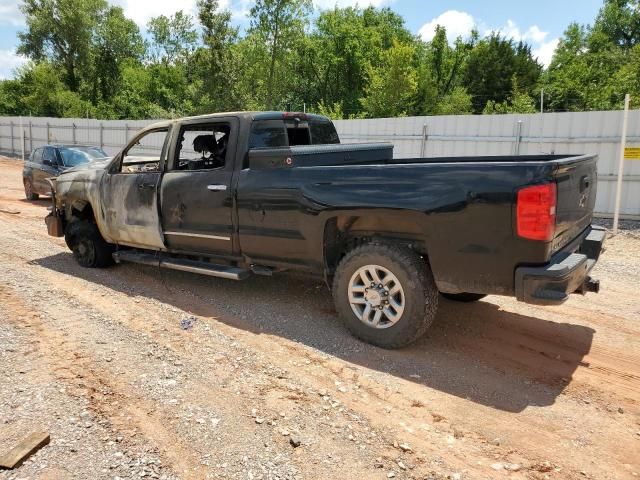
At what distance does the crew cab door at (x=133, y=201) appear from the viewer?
5898 mm

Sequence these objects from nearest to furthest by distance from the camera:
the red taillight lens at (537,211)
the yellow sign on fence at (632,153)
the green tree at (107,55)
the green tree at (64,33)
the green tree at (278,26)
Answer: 1. the red taillight lens at (537,211)
2. the yellow sign on fence at (632,153)
3. the green tree at (278,26)
4. the green tree at (64,33)
5. the green tree at (107,55)

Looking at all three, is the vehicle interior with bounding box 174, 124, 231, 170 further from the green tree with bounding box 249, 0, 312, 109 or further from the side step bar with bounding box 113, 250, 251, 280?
the green tree with bounding box 249, 0, 312, 109

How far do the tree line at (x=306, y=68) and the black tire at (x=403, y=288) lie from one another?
26198mm

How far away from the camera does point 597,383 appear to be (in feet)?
12.5

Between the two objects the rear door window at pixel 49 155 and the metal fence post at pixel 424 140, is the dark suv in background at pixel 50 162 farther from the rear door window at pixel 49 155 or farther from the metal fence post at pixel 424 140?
the metal fence post at pixel 424 140

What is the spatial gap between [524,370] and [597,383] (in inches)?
19.8

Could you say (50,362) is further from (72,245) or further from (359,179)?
(72,245)

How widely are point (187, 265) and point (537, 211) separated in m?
3.66

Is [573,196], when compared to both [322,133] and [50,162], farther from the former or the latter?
[50,162]

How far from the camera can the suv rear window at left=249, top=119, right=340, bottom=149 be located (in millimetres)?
5348

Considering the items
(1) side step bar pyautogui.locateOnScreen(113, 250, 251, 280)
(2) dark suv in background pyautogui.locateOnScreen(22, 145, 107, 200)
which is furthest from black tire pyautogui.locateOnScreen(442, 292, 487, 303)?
(2) dark suv in background pyautogui.locateOnScreen(22, 145, 107, 200)

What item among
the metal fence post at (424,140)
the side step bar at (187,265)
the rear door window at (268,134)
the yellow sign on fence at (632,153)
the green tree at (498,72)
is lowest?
the side step bar at (187,265)

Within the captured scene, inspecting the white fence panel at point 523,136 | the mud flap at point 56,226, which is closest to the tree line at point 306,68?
the white fence panel at point 523,136

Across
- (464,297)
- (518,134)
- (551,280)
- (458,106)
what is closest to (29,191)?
(518,134)
